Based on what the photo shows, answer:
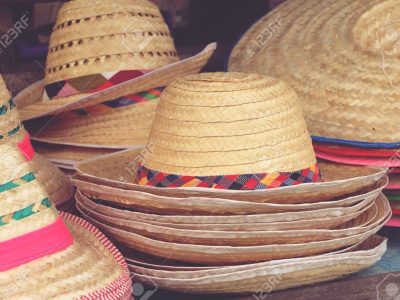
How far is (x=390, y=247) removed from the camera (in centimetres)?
217

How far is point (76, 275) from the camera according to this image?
1366 mm

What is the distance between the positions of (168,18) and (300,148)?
5.31 feet

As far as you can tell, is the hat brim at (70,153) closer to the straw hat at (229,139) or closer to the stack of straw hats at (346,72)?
the straw hat at (229,139)

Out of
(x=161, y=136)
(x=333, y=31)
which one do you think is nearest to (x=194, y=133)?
(x=161, y=136)

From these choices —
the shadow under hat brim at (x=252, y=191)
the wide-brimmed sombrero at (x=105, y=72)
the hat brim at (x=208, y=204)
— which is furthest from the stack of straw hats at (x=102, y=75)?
the hat brim at (x=208, y=204)

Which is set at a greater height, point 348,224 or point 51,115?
point 51,115

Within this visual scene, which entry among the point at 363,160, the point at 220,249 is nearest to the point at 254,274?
the point at 220,249

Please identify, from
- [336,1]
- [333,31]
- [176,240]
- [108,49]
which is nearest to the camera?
[176,240]

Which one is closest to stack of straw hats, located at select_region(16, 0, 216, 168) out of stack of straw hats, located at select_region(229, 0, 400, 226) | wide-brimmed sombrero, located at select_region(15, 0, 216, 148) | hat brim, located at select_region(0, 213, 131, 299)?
wide-brimmed sombrero, located at select_region(15, 0, 216, 148)

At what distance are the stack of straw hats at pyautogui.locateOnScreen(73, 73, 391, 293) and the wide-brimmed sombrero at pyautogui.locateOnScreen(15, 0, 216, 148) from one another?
0.41 meters

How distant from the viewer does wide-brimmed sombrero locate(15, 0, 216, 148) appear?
216cm

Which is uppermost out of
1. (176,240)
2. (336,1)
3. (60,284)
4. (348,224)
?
(336,1)

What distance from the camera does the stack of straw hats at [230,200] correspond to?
1.63 metres

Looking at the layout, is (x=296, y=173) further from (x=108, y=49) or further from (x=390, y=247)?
(x=108, y=49)
